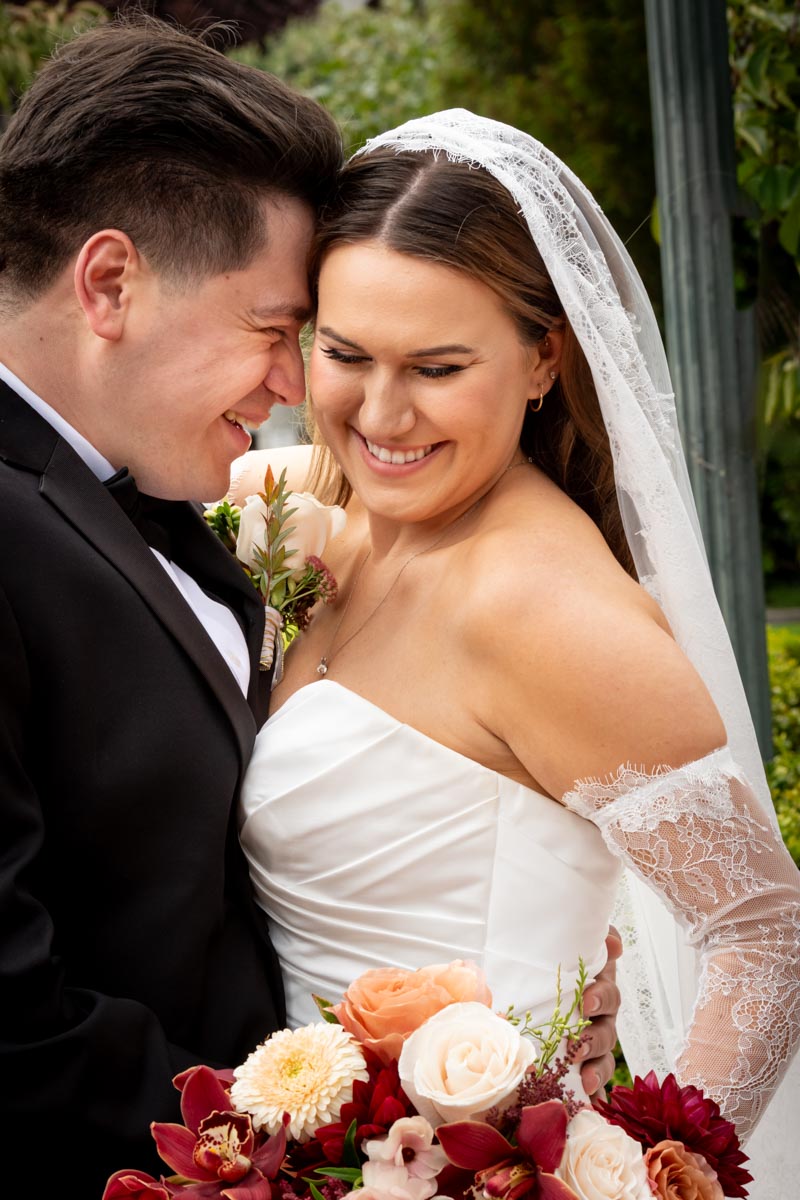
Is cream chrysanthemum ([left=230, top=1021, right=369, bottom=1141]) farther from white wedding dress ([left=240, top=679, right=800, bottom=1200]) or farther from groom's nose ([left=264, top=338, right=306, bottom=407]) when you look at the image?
groom's nose ([left=264, top=338, right=306, bottom=407])

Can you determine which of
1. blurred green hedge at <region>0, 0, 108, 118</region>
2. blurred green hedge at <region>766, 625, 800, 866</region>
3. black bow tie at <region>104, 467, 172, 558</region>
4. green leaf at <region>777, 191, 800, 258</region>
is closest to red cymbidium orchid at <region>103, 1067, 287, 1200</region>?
black bow tie at <region>104, 467, 172, 558</region>

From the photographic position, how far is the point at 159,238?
2.35 meters

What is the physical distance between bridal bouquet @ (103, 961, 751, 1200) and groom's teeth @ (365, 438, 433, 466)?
44.9 inches

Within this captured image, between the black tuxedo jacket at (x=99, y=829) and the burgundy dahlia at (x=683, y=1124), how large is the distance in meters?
0.73

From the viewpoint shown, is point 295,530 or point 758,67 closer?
point 295,530

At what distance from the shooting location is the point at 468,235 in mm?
2400

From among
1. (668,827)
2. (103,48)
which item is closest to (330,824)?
(668,827)

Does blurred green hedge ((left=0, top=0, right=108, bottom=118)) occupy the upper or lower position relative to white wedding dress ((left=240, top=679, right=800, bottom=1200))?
lower

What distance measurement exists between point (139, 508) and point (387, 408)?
0.51m

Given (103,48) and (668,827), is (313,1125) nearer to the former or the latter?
(668,827)

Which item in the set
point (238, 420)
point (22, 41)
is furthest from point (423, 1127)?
point (22, 41)

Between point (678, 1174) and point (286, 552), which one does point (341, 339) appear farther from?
point (678, 1174)

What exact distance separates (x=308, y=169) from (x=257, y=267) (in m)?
0.24

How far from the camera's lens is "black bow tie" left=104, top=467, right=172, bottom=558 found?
2.29 m
